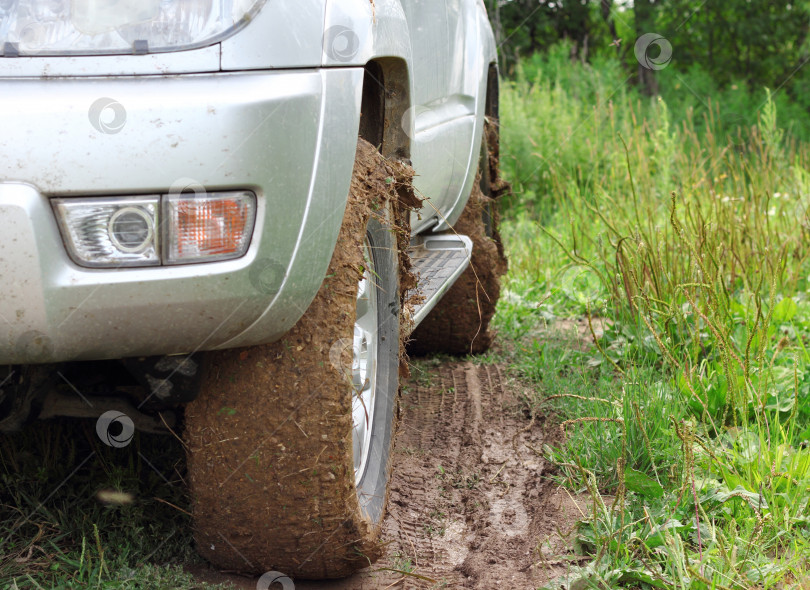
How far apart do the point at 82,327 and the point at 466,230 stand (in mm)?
2427

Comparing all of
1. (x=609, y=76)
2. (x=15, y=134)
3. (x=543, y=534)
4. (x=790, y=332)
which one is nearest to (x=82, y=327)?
(x=15, y=134)

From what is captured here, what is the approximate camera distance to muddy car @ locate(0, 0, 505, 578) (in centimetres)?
134

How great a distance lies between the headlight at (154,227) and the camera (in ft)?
4.42

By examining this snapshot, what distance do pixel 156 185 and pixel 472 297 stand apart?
8.12ft

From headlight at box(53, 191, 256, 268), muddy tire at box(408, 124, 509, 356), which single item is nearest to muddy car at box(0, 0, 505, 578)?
headlight at box(53, 191, 256, 268)

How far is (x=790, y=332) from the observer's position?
3.44 m

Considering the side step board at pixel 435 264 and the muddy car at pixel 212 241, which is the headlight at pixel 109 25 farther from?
the side step board at pixel 435 264

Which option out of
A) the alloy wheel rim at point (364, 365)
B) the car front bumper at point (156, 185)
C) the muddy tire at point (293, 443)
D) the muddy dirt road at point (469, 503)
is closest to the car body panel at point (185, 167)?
the car front bumper at point (156, 185)

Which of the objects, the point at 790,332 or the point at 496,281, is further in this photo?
the point at 496,281

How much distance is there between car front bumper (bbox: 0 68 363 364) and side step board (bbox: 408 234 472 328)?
2.92ft

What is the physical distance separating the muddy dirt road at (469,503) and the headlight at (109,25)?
119 cm

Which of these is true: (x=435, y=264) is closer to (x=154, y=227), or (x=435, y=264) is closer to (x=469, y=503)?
(x=469, y=503)

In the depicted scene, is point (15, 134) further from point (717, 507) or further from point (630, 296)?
point (630, 296)

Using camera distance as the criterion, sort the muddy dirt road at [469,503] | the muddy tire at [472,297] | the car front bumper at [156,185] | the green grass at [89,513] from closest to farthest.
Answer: the car front bumper at [156,185] < the green grass at [89,513] < the muddy dirt road at [469,503] < the muddy tire at [472,297]
